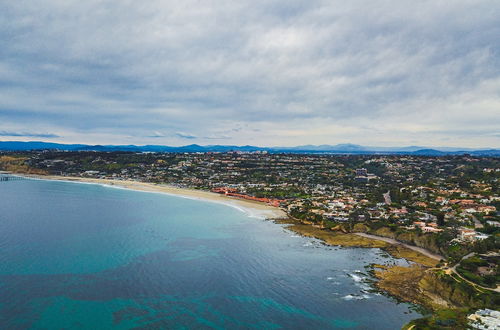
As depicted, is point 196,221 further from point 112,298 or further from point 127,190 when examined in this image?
point 127,190

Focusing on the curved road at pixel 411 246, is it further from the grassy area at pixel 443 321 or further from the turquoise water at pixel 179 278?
the grassy area at pixel 443 321

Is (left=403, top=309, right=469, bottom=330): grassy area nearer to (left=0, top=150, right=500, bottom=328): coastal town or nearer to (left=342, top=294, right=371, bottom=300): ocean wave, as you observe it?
(left=0, top=150, right=500, bottom=328): coastal town

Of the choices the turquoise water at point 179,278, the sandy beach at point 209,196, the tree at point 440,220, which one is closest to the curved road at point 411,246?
the turquoise water at point 179,278

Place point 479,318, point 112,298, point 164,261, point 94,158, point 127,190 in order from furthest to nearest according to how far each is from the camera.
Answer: point 94,158, point 127,190, point 164,261, point 112,298, point 479,318

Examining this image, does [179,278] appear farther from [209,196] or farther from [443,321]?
[209,196]

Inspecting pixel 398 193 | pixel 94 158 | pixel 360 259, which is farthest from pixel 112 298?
pixel 94 158

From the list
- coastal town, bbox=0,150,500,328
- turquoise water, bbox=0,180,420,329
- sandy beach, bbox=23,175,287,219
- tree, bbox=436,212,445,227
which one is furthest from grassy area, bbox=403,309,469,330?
sandy beach, bbox=23,175,287,219

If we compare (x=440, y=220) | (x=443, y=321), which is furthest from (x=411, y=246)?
(x=443, y=321)
